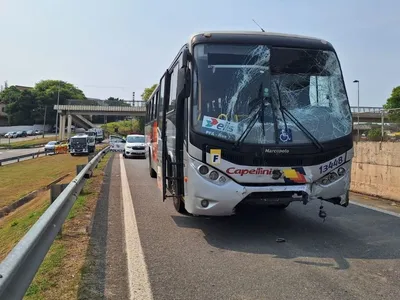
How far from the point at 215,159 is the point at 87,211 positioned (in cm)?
348

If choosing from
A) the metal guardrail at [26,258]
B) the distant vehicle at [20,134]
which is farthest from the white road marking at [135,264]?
the distant vehicle at [20,134]

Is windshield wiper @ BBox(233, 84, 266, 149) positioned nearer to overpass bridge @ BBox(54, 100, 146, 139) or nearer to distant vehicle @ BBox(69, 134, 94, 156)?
distant vehicle @ BBox(69, 134, 94, 156)

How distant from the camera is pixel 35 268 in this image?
12.1ft

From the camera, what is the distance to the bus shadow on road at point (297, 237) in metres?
5.63

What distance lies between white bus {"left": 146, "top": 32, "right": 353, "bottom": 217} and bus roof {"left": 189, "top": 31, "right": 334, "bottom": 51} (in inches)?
0.6

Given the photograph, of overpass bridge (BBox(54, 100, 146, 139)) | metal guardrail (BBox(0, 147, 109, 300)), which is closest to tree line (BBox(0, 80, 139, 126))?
overpass bridge (BBox(54, 100, 146, 139))

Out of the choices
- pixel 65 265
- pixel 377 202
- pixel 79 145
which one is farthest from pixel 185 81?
pixel 79 145

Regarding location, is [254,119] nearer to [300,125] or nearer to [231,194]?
[300,125]

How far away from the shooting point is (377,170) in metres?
10.8

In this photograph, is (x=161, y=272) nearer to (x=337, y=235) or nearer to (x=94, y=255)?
(x=94, y=255)

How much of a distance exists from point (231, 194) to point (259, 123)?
1130 mm

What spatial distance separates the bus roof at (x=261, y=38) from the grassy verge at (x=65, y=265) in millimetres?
3425

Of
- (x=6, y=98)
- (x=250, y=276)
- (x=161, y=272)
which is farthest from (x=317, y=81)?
(x=6, y=98)

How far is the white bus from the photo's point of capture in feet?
20.1
